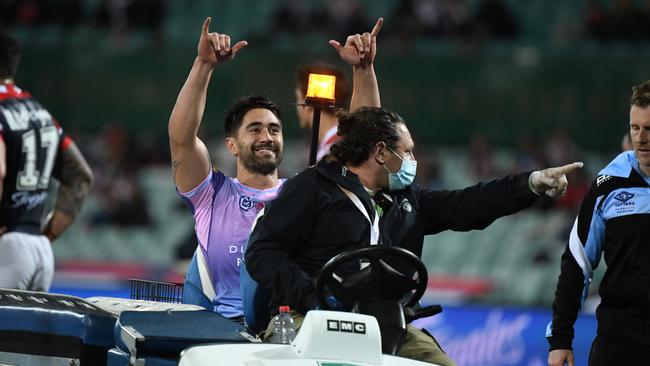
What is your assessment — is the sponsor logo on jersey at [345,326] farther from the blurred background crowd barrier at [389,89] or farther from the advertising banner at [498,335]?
the blurred background crowd barrier at [389,89]

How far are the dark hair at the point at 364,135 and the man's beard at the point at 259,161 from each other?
2.91ft

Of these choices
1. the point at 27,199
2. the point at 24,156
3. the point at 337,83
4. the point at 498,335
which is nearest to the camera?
the point at 24,156

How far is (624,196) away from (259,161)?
1926 mm

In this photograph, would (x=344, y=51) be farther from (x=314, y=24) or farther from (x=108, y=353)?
(x=314, y=24)

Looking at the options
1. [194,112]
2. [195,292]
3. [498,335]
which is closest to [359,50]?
[194,112]

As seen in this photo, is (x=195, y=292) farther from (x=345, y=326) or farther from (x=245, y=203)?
(x=345, y=326)

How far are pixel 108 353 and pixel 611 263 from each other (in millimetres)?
2220

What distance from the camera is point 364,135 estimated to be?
5305 millimetres

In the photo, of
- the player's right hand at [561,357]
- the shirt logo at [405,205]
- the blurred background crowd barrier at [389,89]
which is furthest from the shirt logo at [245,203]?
the blurred background crowd barrier at [389,89]

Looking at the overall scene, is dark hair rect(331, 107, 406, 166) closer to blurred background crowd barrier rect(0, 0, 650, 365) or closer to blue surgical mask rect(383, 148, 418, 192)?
blue surgical mask rect(383, 148, 418, 192)

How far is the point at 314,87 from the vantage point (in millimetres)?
6027

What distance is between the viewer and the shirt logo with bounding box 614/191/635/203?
523 cm

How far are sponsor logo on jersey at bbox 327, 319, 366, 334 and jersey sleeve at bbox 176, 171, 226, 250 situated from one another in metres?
2.11

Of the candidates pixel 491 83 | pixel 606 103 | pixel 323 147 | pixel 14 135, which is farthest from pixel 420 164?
pixel 14 135
